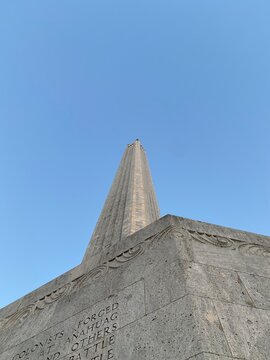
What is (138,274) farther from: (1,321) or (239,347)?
(1,321)

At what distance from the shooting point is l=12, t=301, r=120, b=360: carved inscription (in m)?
4.05

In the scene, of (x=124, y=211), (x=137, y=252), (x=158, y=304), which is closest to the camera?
(x=158, y=304)

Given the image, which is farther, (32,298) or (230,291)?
(32,298)

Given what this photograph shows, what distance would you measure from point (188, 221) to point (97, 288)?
6.37ft

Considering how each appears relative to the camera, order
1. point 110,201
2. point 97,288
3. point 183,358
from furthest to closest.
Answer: point 110,201 < point 97,288 < point 183,358

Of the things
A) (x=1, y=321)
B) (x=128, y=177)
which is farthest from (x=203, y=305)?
(x=128, y=177)

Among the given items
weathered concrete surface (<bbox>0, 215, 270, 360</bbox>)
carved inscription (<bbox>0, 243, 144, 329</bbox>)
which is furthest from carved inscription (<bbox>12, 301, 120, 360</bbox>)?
carved inscription (<bbox>0, 243, 144, 329</bbox>)

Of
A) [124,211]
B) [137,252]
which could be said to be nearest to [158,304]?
[137,252]

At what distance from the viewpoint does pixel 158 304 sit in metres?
4.16

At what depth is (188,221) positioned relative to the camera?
19.1 ft

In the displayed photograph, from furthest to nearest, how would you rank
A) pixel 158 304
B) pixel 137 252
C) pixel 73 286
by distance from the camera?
pixel 73 286 → pixel 137 252 → pixel 158 304

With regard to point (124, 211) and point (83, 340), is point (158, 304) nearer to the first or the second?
point (83, 340)

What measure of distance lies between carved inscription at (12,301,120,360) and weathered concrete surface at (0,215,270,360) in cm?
2

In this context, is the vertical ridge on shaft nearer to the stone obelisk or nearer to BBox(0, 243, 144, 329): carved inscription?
BBox(0, 243, 144, 329): carved inscription
